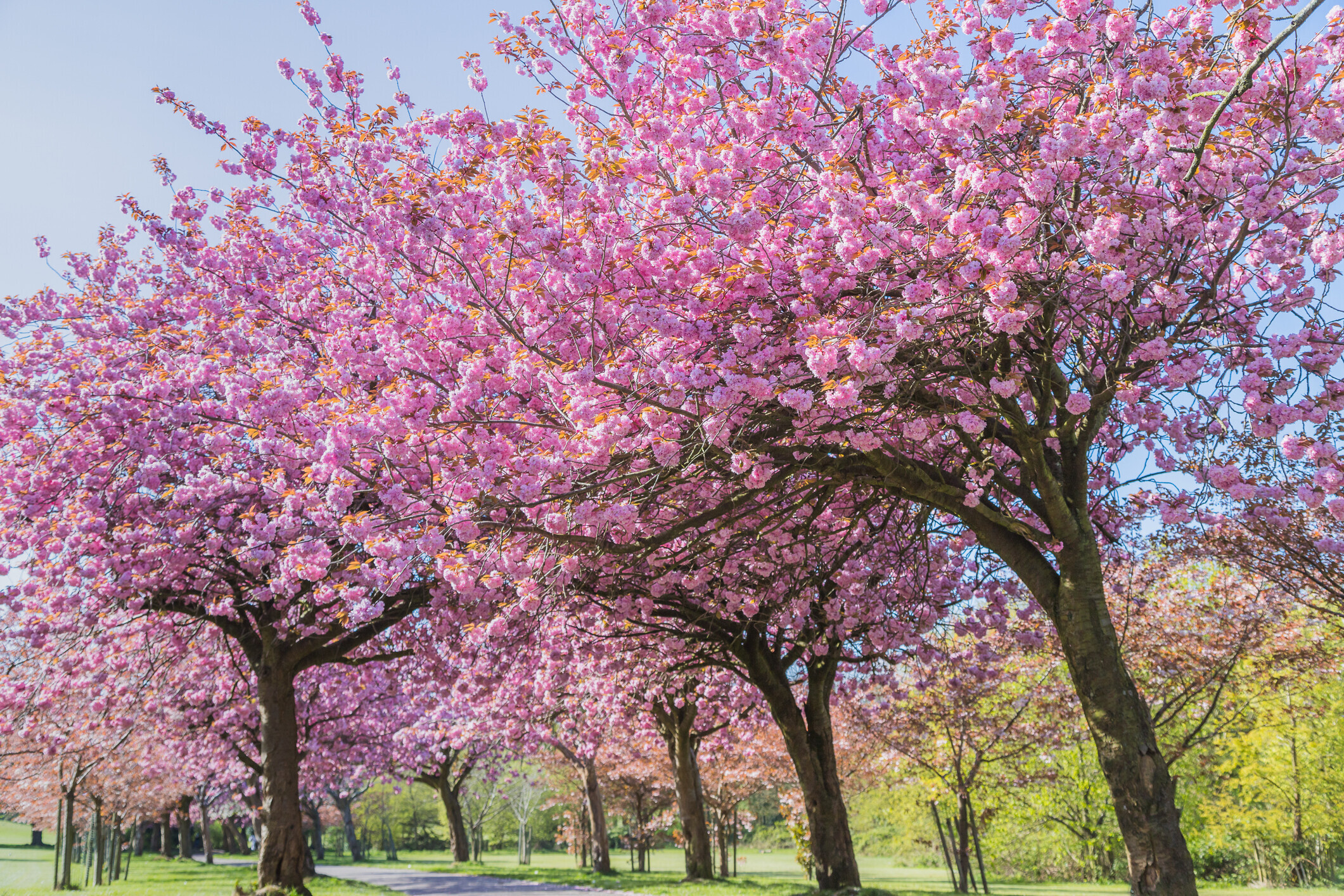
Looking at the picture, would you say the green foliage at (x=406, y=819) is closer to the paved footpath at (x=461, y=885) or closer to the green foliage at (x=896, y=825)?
the green foliage at (x=896, y=825)

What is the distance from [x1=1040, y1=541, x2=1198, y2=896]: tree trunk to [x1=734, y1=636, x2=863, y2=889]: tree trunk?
5.98m

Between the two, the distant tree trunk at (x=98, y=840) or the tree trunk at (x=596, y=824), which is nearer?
the distant tree trunk at (x=98, y=840)

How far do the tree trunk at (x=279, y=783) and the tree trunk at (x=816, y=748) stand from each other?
7.19m

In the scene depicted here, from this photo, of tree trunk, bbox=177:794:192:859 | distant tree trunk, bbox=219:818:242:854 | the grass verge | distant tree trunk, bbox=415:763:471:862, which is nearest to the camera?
the grass verge

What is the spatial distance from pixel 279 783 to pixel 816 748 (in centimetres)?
838

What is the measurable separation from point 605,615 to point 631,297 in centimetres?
707

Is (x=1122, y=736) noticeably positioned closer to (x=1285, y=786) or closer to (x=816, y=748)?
(x=816, y=748)

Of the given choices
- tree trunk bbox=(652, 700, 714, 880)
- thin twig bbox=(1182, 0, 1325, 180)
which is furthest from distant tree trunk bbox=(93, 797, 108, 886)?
thin twig bbox=(1182, 0, 1325, 180)

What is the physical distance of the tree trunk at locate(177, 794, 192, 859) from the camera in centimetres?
3844

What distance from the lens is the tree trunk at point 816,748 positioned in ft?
39.4

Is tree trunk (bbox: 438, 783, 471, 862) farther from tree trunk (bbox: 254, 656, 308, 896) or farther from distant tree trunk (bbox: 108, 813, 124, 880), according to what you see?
tree trunk (bbox: 254, 656, 308, 896)

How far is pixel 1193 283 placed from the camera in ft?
19.7

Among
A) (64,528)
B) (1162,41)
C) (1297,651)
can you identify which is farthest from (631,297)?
(1297,651)

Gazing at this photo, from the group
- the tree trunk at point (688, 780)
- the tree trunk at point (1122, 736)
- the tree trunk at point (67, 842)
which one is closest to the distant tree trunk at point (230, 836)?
the tree trunk at point (67, 842)
